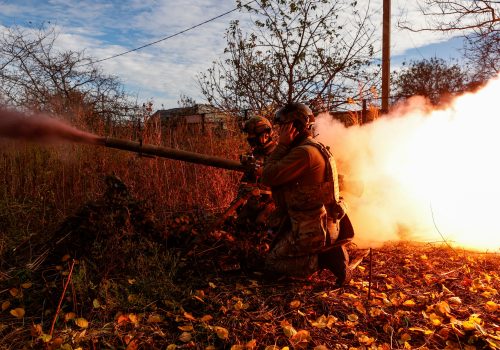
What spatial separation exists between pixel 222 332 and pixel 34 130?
3308 millimetres

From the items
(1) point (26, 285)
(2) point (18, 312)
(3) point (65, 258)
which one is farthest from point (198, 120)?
(2) point (18, 312)

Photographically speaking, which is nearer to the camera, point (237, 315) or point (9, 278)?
point (237, 315)

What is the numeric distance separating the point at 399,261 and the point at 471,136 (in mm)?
3374

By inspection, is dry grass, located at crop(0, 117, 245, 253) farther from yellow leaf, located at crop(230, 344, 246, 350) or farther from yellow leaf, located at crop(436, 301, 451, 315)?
yellow leaf, located at crop(436, 301, 451, 315)

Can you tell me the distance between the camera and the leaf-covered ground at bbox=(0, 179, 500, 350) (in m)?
3.45

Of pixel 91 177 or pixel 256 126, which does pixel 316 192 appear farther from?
pixel 91 177

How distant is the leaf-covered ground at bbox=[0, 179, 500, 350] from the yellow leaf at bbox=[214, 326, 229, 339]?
0.04ft

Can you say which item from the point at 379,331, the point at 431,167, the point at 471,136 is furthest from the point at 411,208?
the point at 379,331

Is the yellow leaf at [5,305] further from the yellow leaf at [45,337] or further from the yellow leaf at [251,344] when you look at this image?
the yellow leaf at [251,344]

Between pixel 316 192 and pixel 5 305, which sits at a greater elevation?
pixel 316 192

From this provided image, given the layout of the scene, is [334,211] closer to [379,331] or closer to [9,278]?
[379,331]

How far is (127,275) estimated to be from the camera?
4.43 meters

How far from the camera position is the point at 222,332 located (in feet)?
11.2

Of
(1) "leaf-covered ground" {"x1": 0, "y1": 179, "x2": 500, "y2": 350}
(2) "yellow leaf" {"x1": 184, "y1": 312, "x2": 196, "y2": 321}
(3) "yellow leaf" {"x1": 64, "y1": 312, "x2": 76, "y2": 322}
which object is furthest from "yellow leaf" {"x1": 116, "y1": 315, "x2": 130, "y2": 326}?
(2) "yellow leaf" {"x1": 184, "y1": 312, "x2": 196, "y2": 321}
